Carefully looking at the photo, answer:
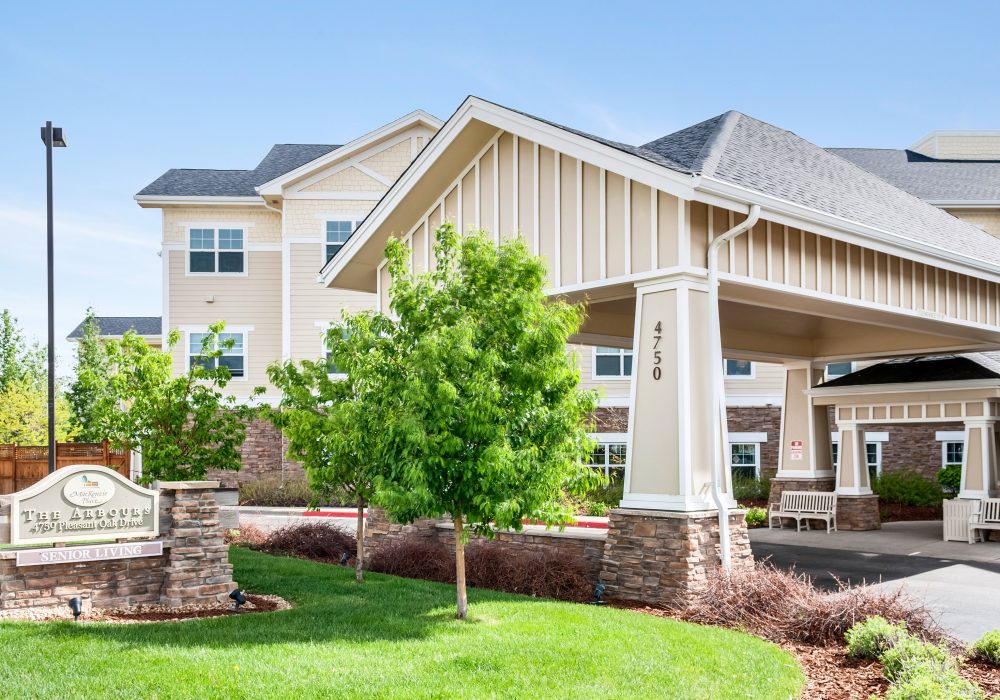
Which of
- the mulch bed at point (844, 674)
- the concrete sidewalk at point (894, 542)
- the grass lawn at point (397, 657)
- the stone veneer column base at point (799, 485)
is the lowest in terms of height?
the concrete sidewalk at point (894, 542)

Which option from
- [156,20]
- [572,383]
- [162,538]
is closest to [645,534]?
[572,383]

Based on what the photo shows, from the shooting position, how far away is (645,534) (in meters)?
11.4

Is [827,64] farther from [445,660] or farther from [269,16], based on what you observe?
[445,660]

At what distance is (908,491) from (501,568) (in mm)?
18384

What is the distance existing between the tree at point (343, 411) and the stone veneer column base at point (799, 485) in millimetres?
12338

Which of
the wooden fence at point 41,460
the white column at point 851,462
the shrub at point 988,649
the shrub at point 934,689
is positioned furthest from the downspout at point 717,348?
the wooden fence at point 41,460

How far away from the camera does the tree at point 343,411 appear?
9750mm

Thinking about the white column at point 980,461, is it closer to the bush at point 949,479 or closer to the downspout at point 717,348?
the bush at point 949,479

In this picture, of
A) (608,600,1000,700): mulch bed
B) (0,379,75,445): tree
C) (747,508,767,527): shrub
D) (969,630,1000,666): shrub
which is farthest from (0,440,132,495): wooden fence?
(969,630,1000,666): shrub

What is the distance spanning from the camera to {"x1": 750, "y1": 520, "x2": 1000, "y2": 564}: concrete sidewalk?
16656 millimetres

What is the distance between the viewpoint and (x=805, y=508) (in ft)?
69.5

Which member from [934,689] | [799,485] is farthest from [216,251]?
[934,689]

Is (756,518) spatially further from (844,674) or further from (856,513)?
(844,674)

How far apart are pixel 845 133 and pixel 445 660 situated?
1707 inches
